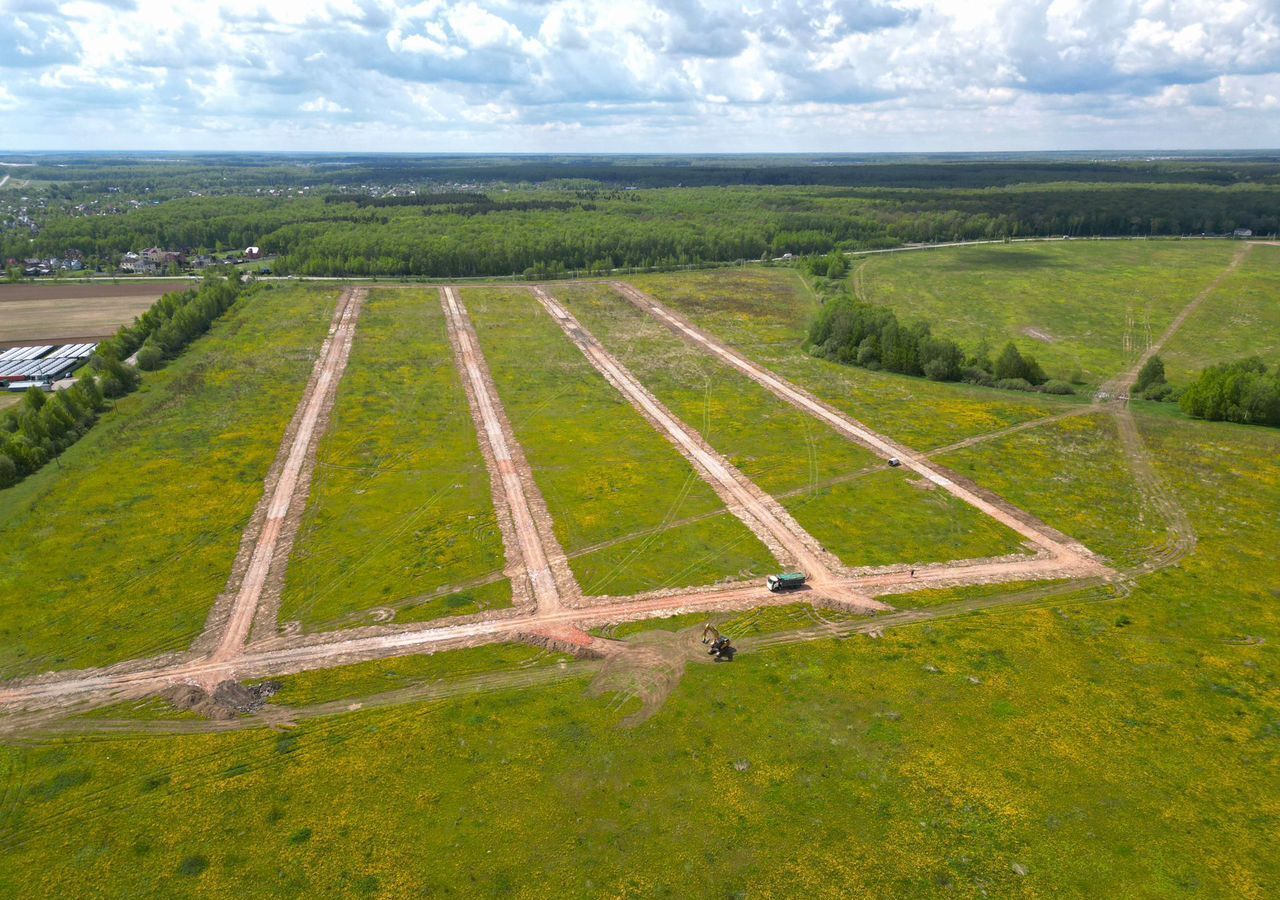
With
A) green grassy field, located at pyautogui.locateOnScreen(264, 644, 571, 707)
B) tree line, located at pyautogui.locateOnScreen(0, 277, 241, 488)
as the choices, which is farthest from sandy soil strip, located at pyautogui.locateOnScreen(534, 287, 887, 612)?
tree line, located at pyautogui.locateOnScreen(0, 277, 241, 488)

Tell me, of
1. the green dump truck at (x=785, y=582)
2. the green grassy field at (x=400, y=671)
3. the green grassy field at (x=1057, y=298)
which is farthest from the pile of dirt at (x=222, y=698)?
the green grassy field at (x=1057, y=298)

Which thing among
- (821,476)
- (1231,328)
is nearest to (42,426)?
(821,476)

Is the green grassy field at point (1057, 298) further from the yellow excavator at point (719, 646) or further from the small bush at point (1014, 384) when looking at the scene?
the yellow excavator at point (719, 646)

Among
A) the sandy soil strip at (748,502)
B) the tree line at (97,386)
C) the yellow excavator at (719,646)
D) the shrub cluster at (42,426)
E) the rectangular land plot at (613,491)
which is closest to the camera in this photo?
the yellow excavator at (719,646)

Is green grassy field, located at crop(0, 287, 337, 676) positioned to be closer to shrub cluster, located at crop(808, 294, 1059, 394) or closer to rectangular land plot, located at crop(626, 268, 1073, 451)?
rectangular land plot, located at crop(626, 268, 1073, 451)

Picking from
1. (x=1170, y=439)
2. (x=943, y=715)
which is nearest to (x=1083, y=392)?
(x=1170, y=439)

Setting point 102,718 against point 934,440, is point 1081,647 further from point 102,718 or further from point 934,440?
point 102,718

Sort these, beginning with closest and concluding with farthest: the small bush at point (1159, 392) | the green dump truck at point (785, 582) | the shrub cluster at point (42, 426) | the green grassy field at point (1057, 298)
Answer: the green dump truck at point (785, 582) < the shrub cluster at point (42, 426) < the small bush at point (1159, 392) < the green grassy field at point (1057, 298)
